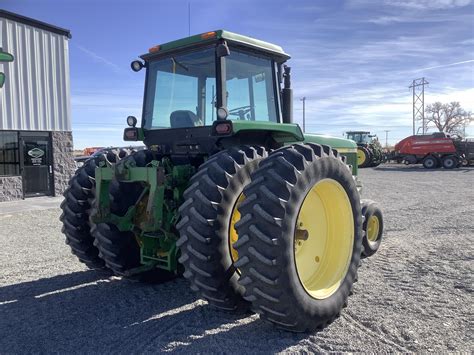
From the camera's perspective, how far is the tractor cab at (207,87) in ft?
14.0

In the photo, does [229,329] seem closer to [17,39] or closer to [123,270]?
[123,270]

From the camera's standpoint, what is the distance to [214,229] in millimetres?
3529

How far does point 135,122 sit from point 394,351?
3.58 m

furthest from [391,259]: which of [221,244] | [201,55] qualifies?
[201,55]

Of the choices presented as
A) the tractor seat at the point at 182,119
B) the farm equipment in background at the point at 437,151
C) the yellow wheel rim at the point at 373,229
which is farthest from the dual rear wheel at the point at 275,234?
the farm equipment in background at the point at 437,151

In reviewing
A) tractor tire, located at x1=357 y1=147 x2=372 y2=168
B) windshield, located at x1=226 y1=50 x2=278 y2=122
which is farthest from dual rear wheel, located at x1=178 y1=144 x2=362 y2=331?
tractor tire, located at x1=357 y1=147 x2=372 y2=168

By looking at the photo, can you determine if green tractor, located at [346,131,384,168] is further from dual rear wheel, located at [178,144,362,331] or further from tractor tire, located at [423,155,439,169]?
dual rear wheel, located at [178,144,362,331]

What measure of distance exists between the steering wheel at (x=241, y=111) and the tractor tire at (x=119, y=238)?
1.26 m

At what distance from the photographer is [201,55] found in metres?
4.42

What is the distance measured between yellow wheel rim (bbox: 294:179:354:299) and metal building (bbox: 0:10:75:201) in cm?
1079

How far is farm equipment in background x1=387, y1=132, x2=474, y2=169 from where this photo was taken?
85.4ft

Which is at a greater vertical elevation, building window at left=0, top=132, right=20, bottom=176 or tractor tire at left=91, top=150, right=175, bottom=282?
building window at left=0, top=132, right=20, bottom=176

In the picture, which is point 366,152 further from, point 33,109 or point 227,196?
point 227,196

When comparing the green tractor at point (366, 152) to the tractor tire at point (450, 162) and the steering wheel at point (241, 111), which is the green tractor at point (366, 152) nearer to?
the tractor tire at point (450, 162)
